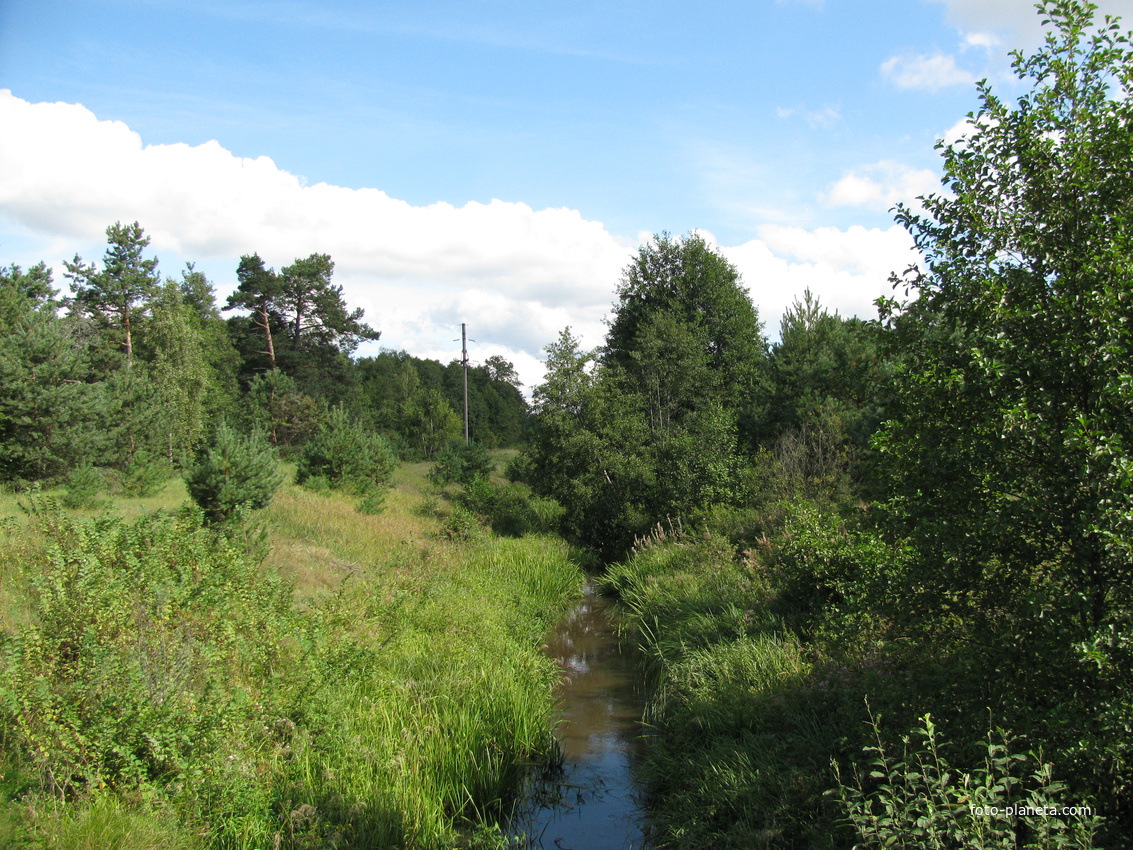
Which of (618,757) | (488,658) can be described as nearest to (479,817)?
(618,757)

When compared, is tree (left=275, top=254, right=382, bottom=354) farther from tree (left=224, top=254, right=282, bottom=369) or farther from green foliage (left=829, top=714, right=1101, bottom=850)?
green foliage (left=829, top=714, right=1101, bottom=850)

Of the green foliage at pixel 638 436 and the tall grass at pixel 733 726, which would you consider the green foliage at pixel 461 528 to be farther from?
the tall grass at pixel 733 726

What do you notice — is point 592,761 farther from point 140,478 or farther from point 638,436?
point 140,478

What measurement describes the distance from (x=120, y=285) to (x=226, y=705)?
3574cm

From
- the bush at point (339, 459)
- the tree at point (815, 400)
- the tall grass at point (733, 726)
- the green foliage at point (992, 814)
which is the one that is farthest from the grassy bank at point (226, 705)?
the bush at point (339, 459)

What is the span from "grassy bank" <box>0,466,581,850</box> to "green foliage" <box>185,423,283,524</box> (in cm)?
287

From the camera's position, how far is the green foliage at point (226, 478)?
42.6 ft

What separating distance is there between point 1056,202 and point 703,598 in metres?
8.46

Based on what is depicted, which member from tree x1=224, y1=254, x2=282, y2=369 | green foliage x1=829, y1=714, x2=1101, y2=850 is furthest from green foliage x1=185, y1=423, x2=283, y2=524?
tree x1=224, y1=254, x2=282, y2=369

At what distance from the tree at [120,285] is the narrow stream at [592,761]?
30802 millimetres

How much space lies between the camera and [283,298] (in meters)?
43.5

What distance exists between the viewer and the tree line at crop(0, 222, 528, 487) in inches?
593

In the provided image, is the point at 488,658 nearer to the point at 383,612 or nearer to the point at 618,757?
the point at 383,612

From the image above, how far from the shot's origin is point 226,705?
5.82m
